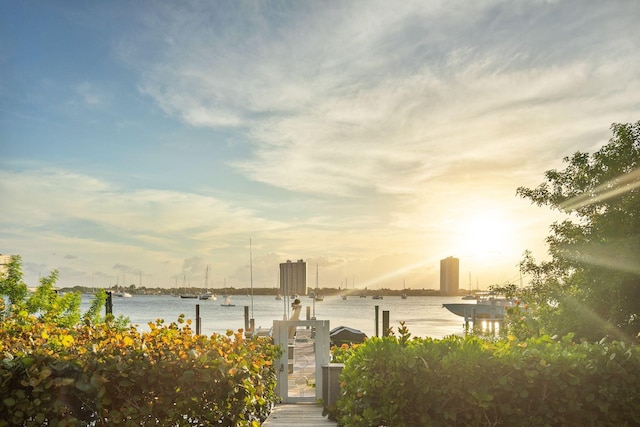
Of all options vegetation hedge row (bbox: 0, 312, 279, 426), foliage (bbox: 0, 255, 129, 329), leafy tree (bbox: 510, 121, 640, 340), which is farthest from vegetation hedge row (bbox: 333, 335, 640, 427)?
foliage (bbox: 0, 255, 129, 329)

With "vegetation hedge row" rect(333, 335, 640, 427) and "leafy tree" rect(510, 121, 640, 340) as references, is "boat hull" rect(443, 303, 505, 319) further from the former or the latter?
"vegetation hedge row" rect(333, 335, 640, 427)

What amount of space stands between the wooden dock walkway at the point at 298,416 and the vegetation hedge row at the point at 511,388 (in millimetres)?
3799

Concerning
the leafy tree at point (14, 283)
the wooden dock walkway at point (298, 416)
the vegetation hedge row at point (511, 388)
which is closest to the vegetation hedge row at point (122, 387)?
the vegetation hedge row at point (511, 388)

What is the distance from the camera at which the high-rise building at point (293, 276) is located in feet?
85.1

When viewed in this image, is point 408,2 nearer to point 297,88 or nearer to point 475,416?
point 297,88

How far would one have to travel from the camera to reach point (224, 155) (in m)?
17.1

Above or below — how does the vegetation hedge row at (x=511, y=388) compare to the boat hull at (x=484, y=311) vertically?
above

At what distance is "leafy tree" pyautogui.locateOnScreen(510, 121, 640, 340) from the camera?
38.1ft

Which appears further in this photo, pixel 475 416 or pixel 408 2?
pixel 408 2

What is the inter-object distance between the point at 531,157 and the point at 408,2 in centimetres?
668

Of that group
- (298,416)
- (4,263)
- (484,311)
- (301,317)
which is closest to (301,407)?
(298,416)

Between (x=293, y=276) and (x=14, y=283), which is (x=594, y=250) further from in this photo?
(x=293, y=276)

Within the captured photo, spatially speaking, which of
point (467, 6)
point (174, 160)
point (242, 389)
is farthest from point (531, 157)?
point (242, 389)

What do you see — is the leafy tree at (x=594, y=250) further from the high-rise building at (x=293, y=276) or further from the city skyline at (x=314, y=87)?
the high-rise building at (x=293, y=276)
